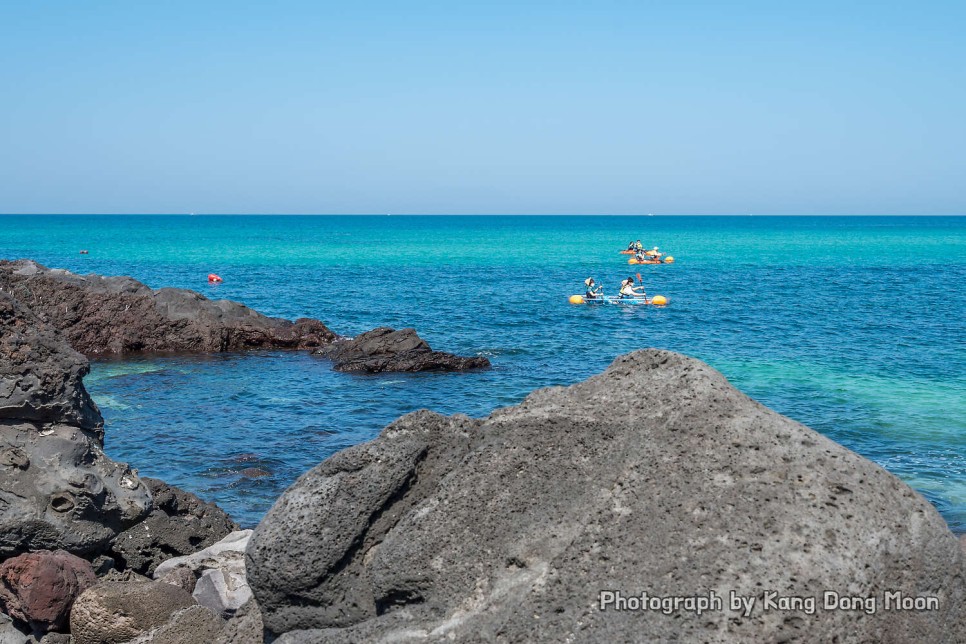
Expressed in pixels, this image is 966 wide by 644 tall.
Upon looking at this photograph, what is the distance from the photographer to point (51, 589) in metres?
6.99

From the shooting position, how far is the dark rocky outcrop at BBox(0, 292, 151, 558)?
296 inches

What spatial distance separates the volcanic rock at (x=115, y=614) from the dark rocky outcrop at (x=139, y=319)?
2244cm

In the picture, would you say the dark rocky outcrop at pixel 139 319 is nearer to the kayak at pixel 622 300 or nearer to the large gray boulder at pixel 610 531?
the kayak at pixel 622 300

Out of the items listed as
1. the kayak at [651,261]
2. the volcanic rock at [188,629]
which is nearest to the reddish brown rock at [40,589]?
the volcanic rock at [188,629]

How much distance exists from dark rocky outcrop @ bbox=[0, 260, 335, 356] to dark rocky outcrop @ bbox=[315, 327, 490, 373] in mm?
2592

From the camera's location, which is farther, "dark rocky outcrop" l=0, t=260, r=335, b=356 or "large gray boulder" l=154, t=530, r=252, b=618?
"dark rocky outcrop" l=0, t=260, r=335, b=356

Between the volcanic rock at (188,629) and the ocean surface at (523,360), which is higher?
the volcanic rock at (188,629)

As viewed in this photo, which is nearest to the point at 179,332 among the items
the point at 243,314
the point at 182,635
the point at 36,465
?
the point at 243,314

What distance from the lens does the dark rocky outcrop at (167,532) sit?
9094mm

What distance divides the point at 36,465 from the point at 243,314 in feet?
75.3

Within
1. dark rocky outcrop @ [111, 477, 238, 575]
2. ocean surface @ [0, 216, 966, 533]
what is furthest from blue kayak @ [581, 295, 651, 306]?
dark rocky outcrop @ [111, 477, 238, 575]

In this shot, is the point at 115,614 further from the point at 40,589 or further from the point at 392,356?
the point at 392,356

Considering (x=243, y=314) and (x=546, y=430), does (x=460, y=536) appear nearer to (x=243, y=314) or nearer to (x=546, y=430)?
(x=546, y=430)

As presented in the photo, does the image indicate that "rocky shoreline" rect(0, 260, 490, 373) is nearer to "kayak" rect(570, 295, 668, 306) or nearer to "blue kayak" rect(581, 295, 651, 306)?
"kayak" rect(570, 295, 668, 306)
